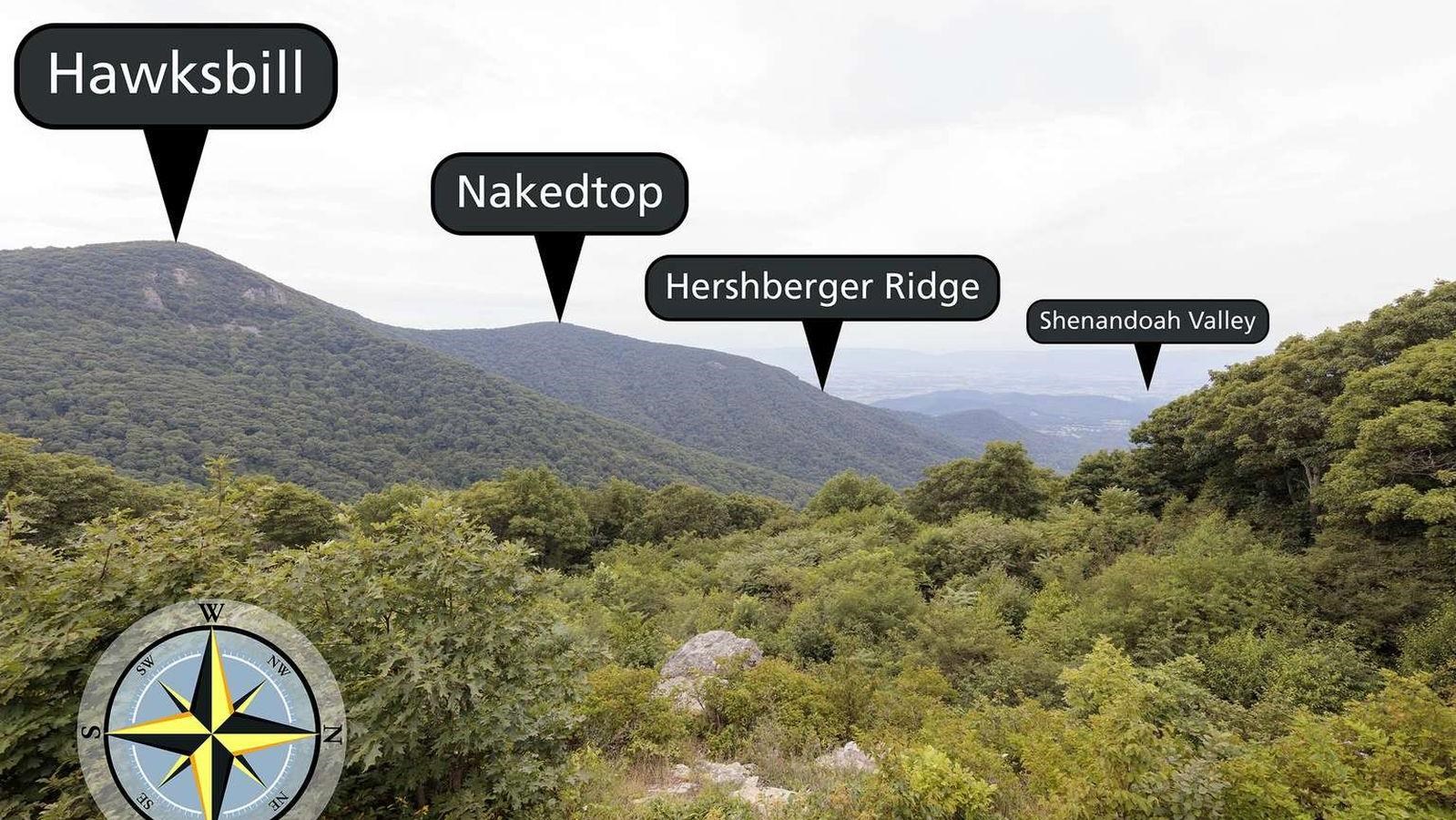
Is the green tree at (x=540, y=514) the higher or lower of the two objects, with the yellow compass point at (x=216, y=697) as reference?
lower

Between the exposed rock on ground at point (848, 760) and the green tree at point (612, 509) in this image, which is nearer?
the exposed rock on ground at point (848, 760)

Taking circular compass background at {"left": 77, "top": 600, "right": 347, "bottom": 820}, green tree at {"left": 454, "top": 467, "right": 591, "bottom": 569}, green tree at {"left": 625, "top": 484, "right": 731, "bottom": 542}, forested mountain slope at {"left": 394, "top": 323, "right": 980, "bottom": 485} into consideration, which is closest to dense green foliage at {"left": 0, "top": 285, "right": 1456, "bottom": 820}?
circular compass background at {"left": 77, "top": 600, "right": 347, "bottom": 820}

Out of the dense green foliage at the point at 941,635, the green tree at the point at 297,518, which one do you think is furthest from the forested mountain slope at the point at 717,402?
the dense green foliage at the point at 941,635

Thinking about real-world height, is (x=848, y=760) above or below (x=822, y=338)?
below

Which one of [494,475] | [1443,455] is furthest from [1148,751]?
[494,475]

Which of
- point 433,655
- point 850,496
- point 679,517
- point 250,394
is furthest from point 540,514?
point 250,394

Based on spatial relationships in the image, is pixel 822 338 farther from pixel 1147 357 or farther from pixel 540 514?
pixel 540 514

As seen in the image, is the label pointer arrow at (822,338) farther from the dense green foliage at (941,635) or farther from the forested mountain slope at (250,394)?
the forested mountain slope at (250,394)

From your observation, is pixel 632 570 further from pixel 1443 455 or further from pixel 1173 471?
pixel 1443 455
